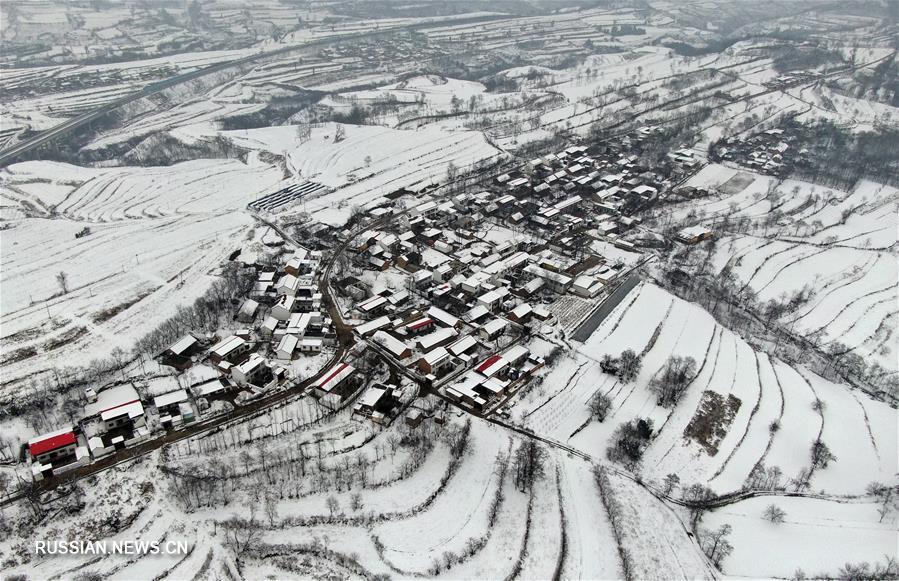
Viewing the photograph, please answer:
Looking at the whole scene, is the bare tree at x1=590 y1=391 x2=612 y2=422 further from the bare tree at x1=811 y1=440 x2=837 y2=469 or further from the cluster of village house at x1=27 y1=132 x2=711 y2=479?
the bare tree at x1=811 y1=440 x2=837 y2=469

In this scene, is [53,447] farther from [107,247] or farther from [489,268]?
[489,268]

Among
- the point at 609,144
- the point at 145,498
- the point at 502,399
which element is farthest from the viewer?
the point at 609,144

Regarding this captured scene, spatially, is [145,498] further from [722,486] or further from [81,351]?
[722,486]

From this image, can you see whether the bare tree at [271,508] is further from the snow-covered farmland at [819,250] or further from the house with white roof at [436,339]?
the snow-covered farmland at [819,250]

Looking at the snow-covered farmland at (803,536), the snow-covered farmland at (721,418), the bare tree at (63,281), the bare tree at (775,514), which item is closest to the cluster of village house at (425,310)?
the snow-covered farmland at (721,418)

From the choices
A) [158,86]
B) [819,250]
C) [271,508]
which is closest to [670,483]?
[271,508]

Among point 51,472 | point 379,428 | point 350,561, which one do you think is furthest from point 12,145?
point 350,561
